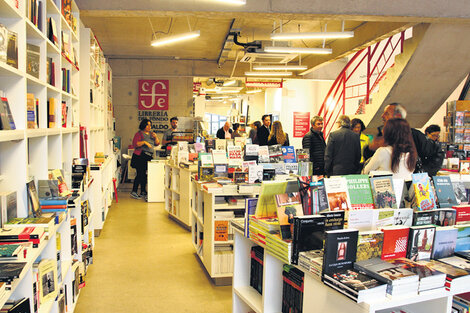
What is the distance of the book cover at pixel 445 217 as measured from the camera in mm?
2424

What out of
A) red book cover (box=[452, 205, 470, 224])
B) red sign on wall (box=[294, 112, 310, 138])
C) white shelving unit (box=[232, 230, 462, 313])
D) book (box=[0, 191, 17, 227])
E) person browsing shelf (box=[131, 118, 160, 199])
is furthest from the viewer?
red sign on wall (box=[294, 112, 310, 138])

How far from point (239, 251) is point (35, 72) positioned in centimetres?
202

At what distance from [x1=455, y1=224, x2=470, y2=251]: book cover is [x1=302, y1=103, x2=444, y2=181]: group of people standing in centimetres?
119

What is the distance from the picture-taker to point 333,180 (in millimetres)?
2379

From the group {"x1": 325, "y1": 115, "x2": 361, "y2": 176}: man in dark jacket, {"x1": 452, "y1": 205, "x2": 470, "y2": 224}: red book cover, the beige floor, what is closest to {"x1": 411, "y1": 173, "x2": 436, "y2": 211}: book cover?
{"x1": 452, "y1": 205, "x2": 470, "y2": 224}: red book cover

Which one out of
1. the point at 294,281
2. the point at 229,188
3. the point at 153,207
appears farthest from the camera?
the point at 153,207

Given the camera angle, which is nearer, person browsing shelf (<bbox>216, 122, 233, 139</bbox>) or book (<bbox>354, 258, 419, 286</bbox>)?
book (<bbox>354, 258, 419, 286</bbox>)

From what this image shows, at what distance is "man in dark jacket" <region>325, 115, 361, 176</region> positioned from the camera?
557 cm

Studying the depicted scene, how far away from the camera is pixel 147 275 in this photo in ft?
15.1

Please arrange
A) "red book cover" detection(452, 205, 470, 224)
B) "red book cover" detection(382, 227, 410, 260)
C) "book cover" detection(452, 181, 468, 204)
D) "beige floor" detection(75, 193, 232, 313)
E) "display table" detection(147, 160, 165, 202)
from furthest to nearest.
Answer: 1. "display table" detection(147, 160, 165, 202)
2. "beige floor" detection(75, 193, 232, 313)
3. "book cover" detection(452, 181, 468, 204)
4. "red book cover" detection(452, 205, 470, 224)
5. "red book cover" detection(382, 227, 410, 260)

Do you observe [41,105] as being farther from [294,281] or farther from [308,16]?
[308,16]

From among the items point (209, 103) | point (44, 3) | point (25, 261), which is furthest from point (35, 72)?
point (209, 103)

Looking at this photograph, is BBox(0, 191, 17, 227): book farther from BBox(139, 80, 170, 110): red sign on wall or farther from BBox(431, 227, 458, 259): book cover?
BBox(139, 80, 170, 110): red sign on wall

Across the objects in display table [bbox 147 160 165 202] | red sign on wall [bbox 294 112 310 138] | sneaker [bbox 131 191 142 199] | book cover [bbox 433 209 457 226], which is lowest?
sneaker [bbox 131 191 142 199]
